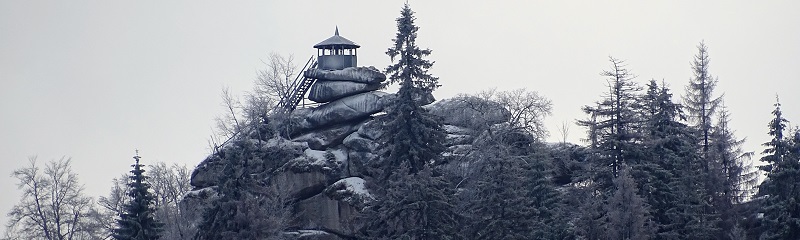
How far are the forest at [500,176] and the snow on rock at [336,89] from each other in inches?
69.6

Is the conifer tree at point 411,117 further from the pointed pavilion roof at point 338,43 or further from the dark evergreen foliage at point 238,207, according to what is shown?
the pointed pavilion roof at point 338,43

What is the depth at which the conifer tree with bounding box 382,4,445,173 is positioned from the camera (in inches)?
2584

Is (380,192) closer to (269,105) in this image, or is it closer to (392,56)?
(392,56)

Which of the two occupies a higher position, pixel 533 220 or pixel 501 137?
pixel 501 137

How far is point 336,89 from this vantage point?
7938 centimetres

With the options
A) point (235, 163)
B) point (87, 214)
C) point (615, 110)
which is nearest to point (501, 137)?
point (615, 110)

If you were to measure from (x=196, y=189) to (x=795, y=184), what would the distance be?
3124cm

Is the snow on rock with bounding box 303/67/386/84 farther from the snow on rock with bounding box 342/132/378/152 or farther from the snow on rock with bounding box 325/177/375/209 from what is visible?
the snow on rock with bounding box 325/177/375/209

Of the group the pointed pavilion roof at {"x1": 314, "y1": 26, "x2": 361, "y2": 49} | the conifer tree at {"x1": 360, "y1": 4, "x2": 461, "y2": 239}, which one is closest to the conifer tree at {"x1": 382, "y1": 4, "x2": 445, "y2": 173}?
the conifer tree at {"x1": 360, "y1": 4, "x2": 461, "y2": 239}

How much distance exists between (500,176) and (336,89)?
18700 millimetres

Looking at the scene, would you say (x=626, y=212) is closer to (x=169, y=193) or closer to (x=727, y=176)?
(x=727, y=176)

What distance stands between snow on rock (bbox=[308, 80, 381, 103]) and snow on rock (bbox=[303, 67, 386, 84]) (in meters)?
0.22

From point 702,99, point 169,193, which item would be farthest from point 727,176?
point 169,193

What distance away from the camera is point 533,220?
6394cm
